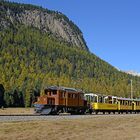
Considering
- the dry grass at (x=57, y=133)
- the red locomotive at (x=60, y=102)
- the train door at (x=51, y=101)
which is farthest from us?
the train door at (x=51, y=101)

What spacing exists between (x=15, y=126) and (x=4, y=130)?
94.0 inches

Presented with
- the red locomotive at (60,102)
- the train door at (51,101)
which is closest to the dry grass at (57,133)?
the red locomotive at (60,102)

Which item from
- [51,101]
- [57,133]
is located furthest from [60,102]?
[57,133]

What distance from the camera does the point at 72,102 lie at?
2207 inches

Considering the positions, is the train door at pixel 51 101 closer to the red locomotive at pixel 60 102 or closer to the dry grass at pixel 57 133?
the red locomotive at pixel 60 102

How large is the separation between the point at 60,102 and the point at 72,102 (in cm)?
318

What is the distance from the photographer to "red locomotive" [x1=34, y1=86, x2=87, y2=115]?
5116 centimetres

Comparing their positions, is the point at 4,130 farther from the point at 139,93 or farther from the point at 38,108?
the point at 139,93

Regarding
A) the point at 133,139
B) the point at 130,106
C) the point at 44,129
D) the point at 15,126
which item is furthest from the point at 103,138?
the point at 130,106

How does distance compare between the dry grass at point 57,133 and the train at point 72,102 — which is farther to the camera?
the train at point 72,102

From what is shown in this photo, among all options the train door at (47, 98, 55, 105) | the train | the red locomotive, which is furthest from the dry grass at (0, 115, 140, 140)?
the train door at (47, 98, 55, 105)

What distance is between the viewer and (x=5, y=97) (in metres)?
126

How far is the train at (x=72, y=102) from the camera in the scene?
169ft

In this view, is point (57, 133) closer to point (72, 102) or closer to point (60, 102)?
point (60, 102)
